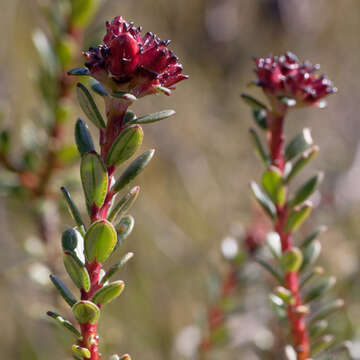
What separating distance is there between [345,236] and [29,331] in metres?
1.17

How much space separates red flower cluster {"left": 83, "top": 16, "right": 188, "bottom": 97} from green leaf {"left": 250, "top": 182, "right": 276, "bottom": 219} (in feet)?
0.55

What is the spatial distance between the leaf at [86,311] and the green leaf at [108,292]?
0.01 m

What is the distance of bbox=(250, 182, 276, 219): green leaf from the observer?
0.56 metres

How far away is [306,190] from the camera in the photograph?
22.2 inches

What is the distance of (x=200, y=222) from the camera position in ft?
7.16

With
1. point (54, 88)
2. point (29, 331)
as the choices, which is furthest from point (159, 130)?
point (54, 88)

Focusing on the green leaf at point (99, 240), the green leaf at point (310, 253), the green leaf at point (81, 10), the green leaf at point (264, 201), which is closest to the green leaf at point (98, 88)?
the green leaf at point (99, 240)

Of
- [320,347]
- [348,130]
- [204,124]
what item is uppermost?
[204,124]

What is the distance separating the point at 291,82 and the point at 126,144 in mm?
196

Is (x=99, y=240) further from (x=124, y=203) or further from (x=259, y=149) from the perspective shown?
(x=259, y=149)

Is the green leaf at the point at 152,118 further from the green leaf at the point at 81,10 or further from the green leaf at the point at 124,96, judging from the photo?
the green leaf at the point at 81,10

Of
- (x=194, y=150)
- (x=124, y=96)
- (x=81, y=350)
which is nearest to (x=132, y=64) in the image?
(x=124, y=96)

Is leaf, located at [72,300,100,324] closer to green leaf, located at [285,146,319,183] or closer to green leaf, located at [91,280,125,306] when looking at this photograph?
green leaf, located at [91,280,125,306]

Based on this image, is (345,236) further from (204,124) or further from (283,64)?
(283,64)
